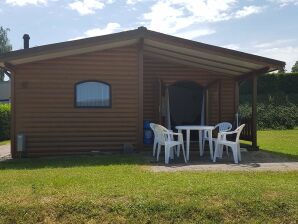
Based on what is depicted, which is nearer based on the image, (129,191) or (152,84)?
(129,191)

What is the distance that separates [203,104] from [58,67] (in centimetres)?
501

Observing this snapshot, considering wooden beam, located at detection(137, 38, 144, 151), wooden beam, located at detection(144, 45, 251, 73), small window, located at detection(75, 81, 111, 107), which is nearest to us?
wooden beam, located at detection(137, 38, 144, 151)

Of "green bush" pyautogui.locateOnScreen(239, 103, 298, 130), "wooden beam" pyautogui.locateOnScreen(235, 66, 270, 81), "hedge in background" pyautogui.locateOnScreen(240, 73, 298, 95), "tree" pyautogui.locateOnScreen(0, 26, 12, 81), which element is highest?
"tree" pyautogui.locateOnScreen(0, 26, 12, 81)

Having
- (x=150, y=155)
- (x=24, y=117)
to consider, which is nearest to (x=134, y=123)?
(x=150, y=155)

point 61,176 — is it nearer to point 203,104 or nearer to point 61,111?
point 61,111

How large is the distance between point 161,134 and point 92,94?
112 inches

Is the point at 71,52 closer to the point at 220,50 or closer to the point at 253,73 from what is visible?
the point at 220,50

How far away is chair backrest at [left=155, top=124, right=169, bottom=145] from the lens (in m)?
9.60

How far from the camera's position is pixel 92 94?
11.8 metres

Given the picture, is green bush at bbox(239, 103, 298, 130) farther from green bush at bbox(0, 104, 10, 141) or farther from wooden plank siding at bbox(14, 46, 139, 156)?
wooden plank siding at bbox(14, 46, 139, 156)

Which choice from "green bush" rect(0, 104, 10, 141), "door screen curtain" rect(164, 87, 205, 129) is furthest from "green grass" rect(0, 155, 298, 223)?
"green bush" rect(0, 104, 10, 141)

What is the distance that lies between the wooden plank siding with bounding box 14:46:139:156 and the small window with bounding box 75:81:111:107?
0.47 ft

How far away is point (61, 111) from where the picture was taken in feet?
37.9

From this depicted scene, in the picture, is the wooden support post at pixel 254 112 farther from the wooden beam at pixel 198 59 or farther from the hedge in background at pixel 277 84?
the hedge in background at pixel 277 84
